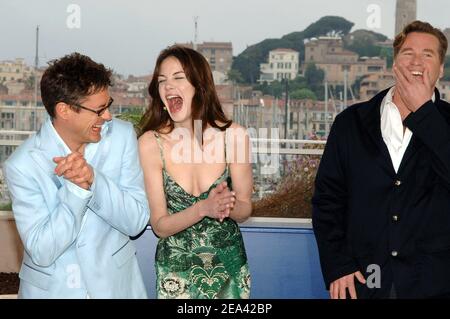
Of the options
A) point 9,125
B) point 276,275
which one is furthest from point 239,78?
point 276,275

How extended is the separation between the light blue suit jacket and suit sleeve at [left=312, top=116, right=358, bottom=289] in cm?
57

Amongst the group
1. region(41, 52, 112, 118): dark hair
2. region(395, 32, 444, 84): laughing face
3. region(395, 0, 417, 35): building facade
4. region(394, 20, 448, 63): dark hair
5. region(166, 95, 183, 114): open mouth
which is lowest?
region(166, 95, 183, 114): open mouth

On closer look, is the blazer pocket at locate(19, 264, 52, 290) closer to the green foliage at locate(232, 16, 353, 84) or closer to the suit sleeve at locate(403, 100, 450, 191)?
the suit sleeve at locate(403, 100, 450, 191)

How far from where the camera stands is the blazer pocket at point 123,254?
7.21 ft

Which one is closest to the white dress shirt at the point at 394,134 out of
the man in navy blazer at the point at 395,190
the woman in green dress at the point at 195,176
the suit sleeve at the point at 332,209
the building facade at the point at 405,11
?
the man in navy blazer at the point at 395,190

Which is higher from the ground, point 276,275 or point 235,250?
point 235,250

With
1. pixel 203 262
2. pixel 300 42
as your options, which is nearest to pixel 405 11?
pixel 300 42

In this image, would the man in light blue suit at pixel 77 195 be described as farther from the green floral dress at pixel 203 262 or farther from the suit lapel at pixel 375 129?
the suit lapel at pixel 375 129

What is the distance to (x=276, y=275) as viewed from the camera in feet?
10.3

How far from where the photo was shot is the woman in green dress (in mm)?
2572

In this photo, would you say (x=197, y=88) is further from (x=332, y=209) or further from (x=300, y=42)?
(x=300, y=42)

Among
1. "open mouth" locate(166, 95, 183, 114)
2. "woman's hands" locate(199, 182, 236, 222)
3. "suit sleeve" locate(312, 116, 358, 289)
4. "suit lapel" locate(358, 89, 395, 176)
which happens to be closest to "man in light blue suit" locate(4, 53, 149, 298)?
"woman's hands" locate(199, 182, 236, 222)

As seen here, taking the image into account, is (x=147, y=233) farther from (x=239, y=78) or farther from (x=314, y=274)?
(x=239, y=78)
